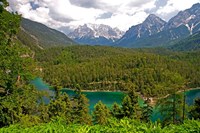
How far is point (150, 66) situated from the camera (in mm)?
184875

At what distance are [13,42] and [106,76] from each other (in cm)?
15792

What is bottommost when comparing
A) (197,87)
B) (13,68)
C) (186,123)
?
(197,87)

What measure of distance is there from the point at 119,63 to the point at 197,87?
61.9 m

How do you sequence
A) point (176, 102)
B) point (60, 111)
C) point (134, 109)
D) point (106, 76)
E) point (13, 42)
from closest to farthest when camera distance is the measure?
point (13, 42)
point (176, 102)
point (134, 109)
point (60, 111)
point (106, 76)

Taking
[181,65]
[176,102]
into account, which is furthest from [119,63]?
[176,102]

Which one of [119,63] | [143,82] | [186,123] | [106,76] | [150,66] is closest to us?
[186,123]

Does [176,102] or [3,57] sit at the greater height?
[3,57]

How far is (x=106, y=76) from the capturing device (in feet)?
570

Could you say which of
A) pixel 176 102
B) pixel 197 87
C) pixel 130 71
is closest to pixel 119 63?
pixel 130 71

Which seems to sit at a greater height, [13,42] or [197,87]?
[13,42]

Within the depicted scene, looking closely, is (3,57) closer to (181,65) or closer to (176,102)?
(176,102)

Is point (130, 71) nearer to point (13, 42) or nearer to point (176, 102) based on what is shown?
point (176, 102)

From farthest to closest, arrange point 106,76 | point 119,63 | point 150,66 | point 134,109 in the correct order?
point 119,63
point 150,66
point 106,76
point 134,109

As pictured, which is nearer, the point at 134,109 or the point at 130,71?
the point at 134,109
